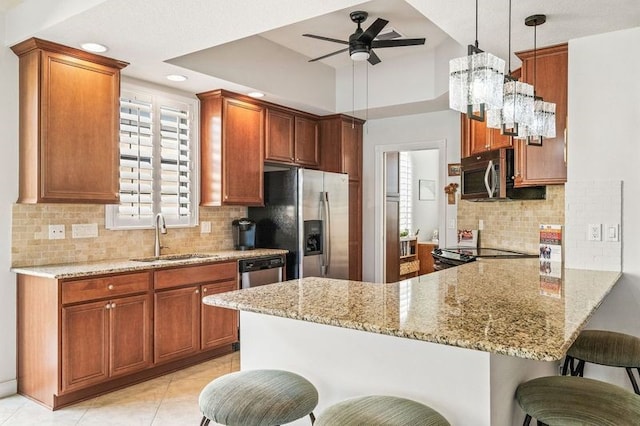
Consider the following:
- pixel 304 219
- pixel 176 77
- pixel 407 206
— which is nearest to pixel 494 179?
pixel 304 219

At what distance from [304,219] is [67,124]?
2.22 metres

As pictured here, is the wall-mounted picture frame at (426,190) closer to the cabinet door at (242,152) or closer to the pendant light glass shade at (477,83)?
the cabinet door at (242,152)

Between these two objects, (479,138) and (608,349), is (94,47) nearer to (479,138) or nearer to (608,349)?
(479,138)

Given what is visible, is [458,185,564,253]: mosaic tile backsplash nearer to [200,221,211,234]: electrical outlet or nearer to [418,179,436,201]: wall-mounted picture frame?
[200,221,211,234]: electrical outlet

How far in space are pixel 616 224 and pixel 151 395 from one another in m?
3.16

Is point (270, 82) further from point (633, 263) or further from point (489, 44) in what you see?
point (633, 263)

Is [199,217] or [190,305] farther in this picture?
[199,217]

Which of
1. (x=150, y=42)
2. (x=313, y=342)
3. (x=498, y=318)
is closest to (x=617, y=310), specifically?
(x=498, y=318)

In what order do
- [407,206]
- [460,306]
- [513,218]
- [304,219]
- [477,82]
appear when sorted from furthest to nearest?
1. [407,206]
2. [304,219]
3. [513,218]
4. [477,82]
5. [460,306]

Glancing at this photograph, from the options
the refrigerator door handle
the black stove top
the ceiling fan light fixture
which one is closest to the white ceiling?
the ceiling fan light fixture

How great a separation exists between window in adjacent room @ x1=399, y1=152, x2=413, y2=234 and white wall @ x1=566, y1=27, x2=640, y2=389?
514cm

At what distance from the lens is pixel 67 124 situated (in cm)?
331

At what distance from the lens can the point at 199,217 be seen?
4.59 meters

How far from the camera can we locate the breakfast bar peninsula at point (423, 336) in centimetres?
145
